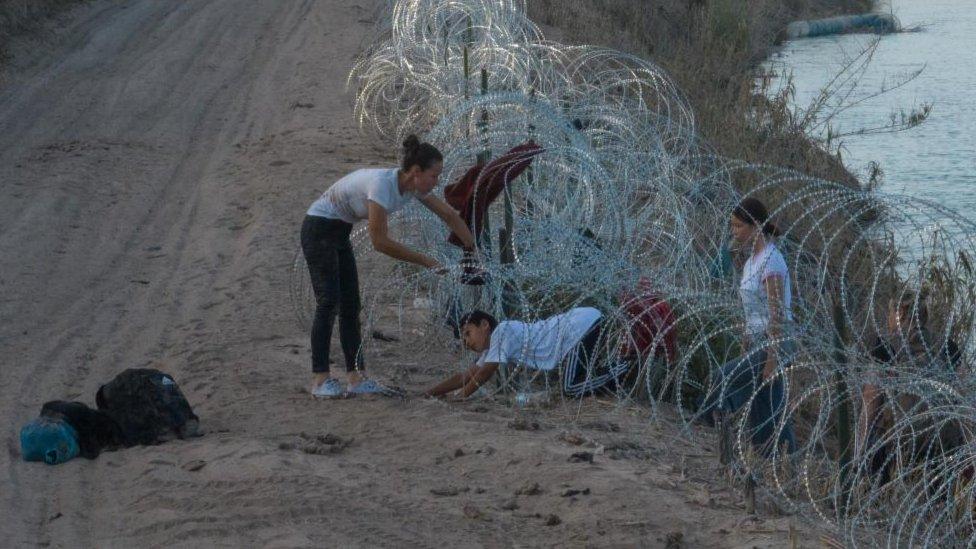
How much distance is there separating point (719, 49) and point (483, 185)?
14.4 metres

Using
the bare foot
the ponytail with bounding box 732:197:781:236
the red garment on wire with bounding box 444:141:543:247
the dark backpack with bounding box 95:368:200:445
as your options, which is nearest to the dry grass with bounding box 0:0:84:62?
the red garment on wire with bounding box 444:141:543:247

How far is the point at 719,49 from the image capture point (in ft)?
67.4

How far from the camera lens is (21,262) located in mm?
9664

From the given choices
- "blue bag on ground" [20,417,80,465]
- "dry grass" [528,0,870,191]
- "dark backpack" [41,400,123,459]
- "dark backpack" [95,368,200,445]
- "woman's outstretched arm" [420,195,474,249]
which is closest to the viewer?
"blue bag on ground" [20,417,80,465]

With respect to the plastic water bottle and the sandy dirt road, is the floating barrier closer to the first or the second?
the sandy dirt road

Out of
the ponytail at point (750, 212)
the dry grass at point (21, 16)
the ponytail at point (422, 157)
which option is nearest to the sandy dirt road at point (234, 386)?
the ponytail at point (750, 212)

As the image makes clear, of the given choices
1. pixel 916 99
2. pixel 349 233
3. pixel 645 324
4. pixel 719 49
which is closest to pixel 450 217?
pixel 349 233

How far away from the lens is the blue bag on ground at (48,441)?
5801mm

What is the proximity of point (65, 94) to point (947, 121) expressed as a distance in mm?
11650

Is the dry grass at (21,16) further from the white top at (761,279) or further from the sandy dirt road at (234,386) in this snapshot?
the white top at (761,279)

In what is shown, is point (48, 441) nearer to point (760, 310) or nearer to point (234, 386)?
point (234, 386)

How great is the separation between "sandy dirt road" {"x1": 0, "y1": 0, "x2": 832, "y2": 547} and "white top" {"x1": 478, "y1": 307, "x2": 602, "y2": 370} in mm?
281

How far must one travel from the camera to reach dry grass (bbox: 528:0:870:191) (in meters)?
13.7

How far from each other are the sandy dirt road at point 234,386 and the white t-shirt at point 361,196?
3.15 feet
